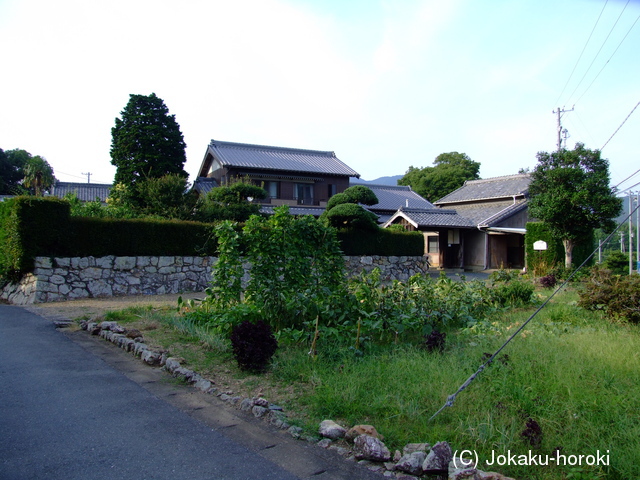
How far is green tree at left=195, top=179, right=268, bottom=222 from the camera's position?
60.3 feet

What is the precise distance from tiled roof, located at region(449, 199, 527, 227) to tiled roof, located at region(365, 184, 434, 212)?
360 centimetres

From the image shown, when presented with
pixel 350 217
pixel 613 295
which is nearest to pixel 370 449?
pixel 613 295

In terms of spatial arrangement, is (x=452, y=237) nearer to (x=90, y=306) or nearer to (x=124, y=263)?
(x=124, y=263)

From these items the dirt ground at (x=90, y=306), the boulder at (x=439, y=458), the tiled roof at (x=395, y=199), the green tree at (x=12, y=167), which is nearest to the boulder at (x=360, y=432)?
the boulder at (x=439, y=458)

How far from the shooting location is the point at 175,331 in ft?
24.4

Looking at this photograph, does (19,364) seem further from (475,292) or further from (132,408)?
(475,292)

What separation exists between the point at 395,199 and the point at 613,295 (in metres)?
28.1

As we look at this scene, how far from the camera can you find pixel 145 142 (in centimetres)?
2769

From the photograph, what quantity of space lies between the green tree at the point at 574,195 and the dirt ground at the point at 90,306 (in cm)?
1323

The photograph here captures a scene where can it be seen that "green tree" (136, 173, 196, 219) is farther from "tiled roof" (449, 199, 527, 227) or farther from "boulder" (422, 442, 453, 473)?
"tiled roof" (449, 199, 527, 227)

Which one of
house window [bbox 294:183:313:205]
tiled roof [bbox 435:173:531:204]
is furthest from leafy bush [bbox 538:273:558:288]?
house window [bbox 294:183:313:205]

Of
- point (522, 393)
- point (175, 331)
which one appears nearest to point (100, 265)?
point (175, 331)

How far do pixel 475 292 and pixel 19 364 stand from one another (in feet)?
25.3

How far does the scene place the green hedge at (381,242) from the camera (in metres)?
19.2
